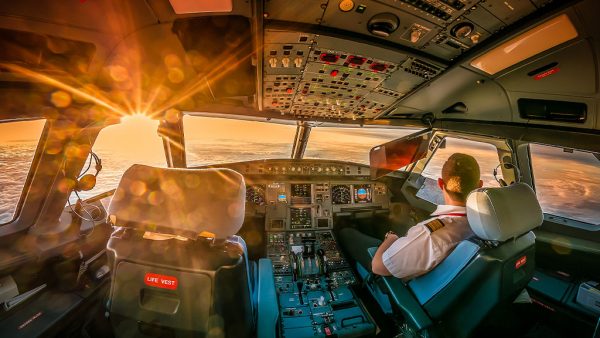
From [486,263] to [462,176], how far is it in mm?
563

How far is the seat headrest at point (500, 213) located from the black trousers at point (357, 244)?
4.74ft

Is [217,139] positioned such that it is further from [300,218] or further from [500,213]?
[500,213]

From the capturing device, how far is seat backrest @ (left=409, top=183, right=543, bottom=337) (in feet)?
4.28

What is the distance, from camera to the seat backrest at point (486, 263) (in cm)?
130

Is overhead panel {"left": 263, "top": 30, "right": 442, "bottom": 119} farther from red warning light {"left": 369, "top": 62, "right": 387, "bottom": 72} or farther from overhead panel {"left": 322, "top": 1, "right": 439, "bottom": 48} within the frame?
overhead panel {"left": 322, "top": 1, "right": 439, "bottom": 48}

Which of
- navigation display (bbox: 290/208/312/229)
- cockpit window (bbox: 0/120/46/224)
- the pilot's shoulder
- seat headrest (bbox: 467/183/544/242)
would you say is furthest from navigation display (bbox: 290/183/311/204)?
cockpit window (bbox: 0/120/46/224)

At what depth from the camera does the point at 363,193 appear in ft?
12.5

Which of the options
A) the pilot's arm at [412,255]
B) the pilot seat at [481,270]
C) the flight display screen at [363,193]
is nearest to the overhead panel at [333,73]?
the pilot seat at [481,270]

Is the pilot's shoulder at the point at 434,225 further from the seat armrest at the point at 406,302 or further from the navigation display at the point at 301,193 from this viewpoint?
the navigation display at the point at 301,193

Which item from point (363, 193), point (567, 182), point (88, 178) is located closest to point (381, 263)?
point (363, 193)

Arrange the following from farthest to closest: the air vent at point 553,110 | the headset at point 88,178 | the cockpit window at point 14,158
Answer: the headset at point 88,178 → the air vent at point 553,110 → the cockpit window at point 14,158

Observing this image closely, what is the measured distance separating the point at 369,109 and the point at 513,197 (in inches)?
64.6

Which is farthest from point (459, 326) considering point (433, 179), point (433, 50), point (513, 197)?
point (433, 179)

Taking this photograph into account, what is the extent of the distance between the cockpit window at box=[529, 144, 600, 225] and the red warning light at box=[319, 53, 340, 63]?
2.33 m
